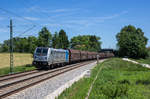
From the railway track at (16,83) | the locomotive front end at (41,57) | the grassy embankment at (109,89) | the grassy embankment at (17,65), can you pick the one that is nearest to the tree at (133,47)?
the grassy embankment at (17,65)

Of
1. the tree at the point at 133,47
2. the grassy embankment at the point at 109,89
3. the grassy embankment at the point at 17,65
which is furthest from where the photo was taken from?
the tree at the point at 133,47

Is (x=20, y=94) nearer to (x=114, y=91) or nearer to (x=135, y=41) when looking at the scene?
(x=114, y=91)

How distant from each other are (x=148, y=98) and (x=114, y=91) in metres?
1.86

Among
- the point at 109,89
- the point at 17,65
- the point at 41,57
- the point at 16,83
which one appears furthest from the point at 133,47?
the point at 16,83

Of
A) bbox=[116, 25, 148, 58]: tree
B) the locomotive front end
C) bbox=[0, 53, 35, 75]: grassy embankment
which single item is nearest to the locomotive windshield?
the locomotive front end

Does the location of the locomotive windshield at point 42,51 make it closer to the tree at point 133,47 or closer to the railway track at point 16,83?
the railway track at point 16,83

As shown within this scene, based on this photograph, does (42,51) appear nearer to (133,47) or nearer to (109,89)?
(109,89)

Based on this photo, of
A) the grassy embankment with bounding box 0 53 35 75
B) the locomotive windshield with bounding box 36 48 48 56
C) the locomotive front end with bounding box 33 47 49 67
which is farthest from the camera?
the locomotive windshield with bounding box 36 48 48 56

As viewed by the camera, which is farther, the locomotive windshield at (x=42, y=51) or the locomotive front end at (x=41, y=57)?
the locomotive windshield at (x=42, y=51)

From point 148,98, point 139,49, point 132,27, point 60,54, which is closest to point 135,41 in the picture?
point 139,49

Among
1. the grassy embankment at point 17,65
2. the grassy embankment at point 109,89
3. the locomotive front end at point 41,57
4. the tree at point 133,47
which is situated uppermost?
the tree at point 133,47

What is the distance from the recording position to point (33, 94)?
10.9 m

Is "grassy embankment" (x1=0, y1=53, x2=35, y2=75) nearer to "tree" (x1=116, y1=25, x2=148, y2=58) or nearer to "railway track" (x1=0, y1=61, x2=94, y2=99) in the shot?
"railway track" (x1=0, y1=61, x2=94, y2=99)

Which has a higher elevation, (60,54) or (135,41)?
(135,41)
